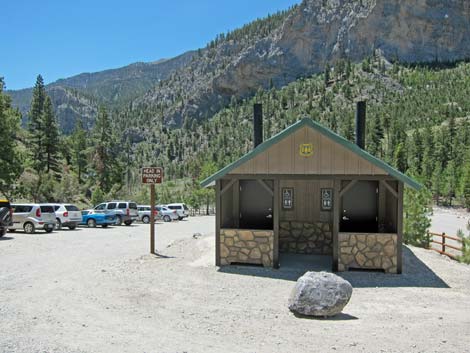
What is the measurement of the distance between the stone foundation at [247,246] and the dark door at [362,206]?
137 inches

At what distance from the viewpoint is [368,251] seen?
13.0m

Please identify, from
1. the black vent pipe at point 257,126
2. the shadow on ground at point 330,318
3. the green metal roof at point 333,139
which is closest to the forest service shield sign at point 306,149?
the green metal roof at point 333,139

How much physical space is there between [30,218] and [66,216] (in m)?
3.08

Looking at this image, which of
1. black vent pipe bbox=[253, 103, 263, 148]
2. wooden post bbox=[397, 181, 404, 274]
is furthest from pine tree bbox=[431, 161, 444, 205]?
wooden post bbox=[397, 181, 404, 274]

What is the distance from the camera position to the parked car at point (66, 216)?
2633 cm

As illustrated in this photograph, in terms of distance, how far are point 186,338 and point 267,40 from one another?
19741 cm

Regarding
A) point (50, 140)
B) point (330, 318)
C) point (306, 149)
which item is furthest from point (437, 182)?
point (330, 318)

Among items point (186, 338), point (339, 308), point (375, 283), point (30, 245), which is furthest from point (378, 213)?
point (30, 245)

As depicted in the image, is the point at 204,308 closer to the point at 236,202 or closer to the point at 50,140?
the point at 236,202

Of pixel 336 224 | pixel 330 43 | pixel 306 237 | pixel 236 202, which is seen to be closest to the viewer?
pixel 336 224

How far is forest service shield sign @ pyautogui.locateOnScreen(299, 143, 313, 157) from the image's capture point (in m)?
13.1

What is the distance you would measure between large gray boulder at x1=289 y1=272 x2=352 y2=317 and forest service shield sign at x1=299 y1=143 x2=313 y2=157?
515 centimetres

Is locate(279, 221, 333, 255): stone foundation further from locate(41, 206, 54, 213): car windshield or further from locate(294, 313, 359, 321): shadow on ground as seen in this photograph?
locate(41, 206, 54, 213): car windshield

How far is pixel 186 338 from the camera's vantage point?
6910 mm
